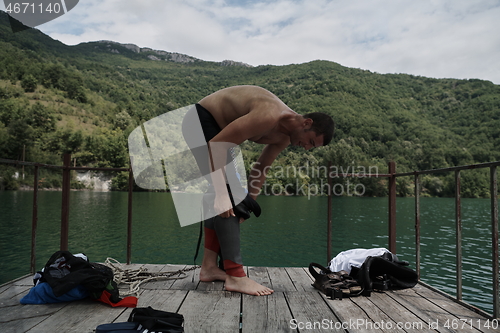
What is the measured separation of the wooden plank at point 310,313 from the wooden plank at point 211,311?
1.07ft

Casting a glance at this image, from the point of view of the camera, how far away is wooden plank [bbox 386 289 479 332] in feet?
5.44

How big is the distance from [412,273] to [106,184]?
5004 centimetres

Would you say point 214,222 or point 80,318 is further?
point 214,222

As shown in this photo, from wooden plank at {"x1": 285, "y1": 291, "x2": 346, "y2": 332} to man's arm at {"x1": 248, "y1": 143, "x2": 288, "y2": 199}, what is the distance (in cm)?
87

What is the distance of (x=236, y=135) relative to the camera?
6.75 feet

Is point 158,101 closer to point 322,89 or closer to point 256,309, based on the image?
point 322,89

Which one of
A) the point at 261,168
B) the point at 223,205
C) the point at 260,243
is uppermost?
the point at 261,168

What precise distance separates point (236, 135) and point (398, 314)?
145 cm

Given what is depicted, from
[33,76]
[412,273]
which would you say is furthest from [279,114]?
[33,76]

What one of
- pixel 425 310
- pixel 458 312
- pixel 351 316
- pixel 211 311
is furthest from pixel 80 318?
pixel 458 312

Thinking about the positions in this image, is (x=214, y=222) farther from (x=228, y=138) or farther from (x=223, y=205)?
(x=228, y=138)

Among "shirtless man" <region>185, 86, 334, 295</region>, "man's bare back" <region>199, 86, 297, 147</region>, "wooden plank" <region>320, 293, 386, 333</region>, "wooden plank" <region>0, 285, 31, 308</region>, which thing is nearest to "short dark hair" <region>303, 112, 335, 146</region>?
"shirtless man" <region>185, 86, 334, 295</region>

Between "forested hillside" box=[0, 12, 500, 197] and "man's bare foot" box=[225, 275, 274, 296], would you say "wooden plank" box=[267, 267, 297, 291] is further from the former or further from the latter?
"forested hillside" box=[0, 12, 500, 197]

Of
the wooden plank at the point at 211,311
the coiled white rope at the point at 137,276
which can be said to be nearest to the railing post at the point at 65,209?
the coiled white rope at the point at 137,276
